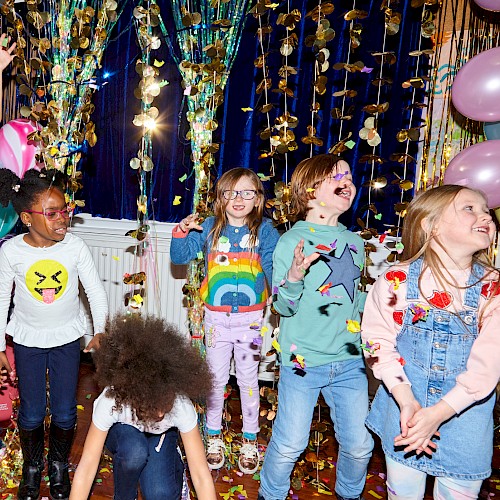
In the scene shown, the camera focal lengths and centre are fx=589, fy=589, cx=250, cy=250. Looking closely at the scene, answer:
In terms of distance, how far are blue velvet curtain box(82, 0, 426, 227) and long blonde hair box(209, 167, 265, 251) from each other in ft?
1.34

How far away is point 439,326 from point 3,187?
1628 mm

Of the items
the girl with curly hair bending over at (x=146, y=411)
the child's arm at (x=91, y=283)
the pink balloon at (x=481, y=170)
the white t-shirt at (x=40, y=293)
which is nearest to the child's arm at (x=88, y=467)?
the girl with curly hair bending over at (x=146, y=411)

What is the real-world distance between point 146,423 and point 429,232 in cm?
93

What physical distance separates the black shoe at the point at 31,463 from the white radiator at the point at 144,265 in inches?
41.2

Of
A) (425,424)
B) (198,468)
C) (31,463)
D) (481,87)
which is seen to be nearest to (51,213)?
(31,463)

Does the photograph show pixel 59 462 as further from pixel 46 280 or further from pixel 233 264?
pixel 233 264

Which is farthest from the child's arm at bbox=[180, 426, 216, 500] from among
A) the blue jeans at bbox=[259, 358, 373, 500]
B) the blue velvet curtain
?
the blue velvet curtain

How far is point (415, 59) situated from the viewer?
8.52 feet

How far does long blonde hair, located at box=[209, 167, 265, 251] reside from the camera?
2.25 meters

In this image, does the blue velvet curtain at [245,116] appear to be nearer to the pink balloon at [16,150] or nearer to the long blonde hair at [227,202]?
the long blonde hair at [227,202]

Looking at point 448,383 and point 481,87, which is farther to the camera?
point 481,87

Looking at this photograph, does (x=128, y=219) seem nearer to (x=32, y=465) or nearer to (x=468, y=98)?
(x=32, y=465)

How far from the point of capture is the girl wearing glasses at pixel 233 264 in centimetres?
226

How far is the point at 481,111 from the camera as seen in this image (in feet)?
6.75
